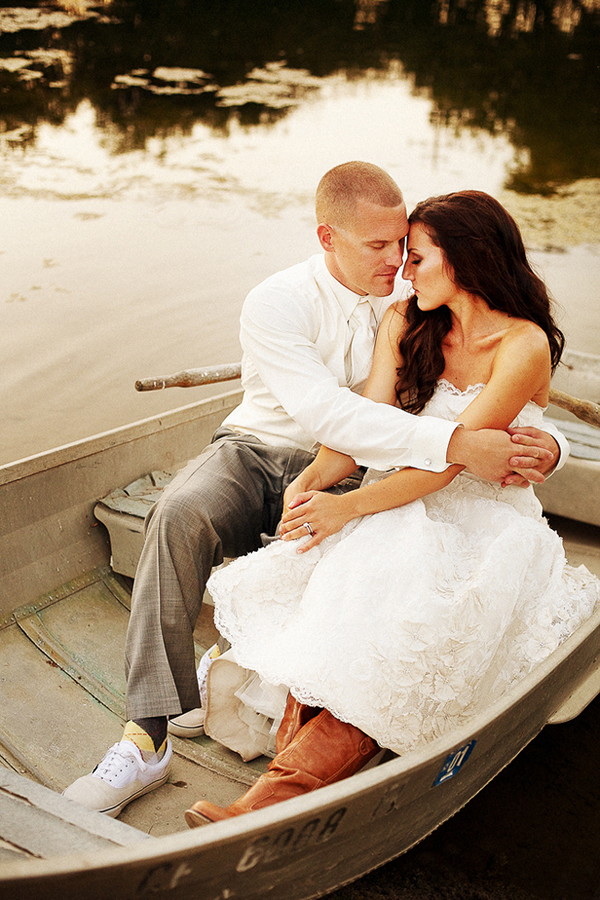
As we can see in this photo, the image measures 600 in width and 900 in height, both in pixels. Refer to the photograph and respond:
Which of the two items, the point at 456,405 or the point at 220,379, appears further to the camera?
the point at 220,379

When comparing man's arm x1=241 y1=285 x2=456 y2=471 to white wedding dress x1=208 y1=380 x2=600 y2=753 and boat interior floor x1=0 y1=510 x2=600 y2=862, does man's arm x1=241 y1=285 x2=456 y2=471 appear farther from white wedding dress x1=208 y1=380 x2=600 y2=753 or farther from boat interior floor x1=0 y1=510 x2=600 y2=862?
boat interior floor x1=0 y1=510 x2=600 y2=862

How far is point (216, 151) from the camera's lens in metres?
13.4

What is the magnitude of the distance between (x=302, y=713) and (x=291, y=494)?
0.56 meters

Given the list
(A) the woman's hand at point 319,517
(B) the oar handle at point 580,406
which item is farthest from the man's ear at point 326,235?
(B) the oar handle at point 580,406

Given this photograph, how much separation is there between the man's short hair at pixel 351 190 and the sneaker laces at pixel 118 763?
1428mm

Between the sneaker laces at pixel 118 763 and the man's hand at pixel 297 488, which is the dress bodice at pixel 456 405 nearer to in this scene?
the man's hand at pixel 297 488

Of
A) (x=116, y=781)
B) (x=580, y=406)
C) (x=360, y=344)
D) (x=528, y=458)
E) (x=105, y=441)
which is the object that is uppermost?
(x=360, y=344)

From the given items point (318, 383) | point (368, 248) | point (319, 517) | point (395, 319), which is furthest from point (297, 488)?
point (368, 248)

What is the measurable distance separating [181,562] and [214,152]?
12499 mm

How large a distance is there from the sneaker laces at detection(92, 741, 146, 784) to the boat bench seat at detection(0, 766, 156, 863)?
0.46 meters

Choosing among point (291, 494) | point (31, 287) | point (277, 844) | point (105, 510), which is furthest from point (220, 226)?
point (277, 844)

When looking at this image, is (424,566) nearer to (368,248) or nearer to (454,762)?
(454,762)

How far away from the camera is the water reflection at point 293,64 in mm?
13344

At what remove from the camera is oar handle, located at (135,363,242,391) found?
289 cm
